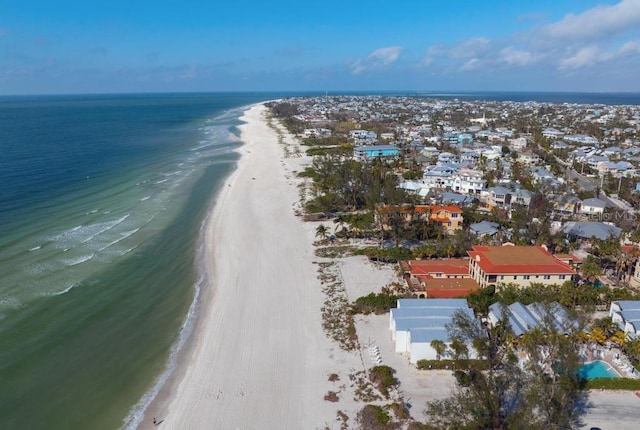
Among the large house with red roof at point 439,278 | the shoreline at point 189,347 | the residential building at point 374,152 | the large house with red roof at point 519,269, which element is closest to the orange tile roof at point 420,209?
the large house with red roof at point 439,278

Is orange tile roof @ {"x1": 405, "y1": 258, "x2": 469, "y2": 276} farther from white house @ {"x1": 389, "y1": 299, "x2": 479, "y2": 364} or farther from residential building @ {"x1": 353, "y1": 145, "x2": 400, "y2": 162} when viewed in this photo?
residential building @ {"x1": 353, "y1": 145, "x2": 400, "y2": 162}

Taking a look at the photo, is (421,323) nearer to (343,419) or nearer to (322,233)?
(343,419)

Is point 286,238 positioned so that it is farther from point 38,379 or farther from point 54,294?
point 38,379

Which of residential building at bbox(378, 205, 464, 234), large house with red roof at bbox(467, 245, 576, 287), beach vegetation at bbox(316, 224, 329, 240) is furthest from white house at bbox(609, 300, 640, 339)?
beach vegetation at bbox(316, 224, 329, 240)

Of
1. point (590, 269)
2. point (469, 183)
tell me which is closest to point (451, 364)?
point (590, 269)

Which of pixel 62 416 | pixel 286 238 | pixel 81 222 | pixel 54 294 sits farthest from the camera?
pixel 81 222

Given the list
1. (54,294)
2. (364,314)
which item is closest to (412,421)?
(364,314)
